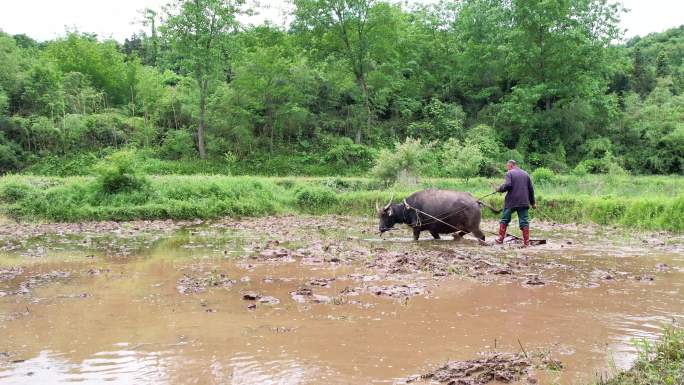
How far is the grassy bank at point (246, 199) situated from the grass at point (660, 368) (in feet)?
41.7

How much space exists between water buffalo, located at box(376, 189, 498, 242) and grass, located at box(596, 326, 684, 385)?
28.3ft

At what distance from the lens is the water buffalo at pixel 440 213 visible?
13602 millimetres

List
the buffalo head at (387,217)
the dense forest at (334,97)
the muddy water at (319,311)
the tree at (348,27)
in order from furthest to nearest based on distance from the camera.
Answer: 1. the tree at (348,27)
2. the dense forest at (334,97)
3. the buffalo head at (387,217)
4. the muddy water at (319,311)

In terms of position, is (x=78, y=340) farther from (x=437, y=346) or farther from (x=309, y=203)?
(x=309, y=203)

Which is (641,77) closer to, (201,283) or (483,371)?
(201,283)

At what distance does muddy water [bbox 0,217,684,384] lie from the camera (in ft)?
17.0

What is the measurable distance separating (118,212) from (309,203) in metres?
7.48

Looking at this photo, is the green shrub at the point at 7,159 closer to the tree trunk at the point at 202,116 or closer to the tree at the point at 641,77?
the tree trunk at the point at 202,116

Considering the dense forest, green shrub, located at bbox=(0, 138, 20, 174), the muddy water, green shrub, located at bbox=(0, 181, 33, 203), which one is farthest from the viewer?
the dense forest

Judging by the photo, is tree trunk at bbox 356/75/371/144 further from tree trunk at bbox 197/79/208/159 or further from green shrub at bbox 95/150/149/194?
green shrub at bbox 95/150/149/194

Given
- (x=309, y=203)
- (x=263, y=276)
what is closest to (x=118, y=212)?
(x=309, y=203)

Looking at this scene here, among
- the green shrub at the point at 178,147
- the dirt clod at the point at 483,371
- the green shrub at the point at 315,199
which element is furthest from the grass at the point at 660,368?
the green shrub at the point at 178,147

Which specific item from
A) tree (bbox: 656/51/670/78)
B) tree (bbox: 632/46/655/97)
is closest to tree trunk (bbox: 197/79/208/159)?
tree (bbox: 632/46/655/97)

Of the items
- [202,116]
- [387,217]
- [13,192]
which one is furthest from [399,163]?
[13,192]
